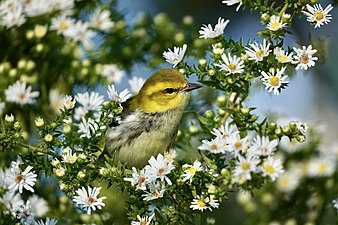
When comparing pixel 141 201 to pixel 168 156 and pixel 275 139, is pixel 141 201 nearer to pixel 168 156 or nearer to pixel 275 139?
pixel 168 156

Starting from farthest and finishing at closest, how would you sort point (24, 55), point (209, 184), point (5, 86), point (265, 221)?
point (24, 55), point (5, 86), point (265, 221), point (209, 184)

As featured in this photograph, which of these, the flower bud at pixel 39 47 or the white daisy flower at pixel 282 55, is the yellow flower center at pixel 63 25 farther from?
the white daisy flower at pixel 282 55

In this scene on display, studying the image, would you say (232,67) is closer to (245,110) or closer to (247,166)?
(245,110)

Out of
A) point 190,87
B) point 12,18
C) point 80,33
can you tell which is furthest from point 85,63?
point 190,87

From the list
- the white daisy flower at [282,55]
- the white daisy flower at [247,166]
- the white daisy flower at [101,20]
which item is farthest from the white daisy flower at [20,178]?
the white daisy flower at [101,20]

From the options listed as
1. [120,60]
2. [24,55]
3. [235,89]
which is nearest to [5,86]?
[24,55]

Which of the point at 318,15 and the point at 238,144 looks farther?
the point at 318,15
